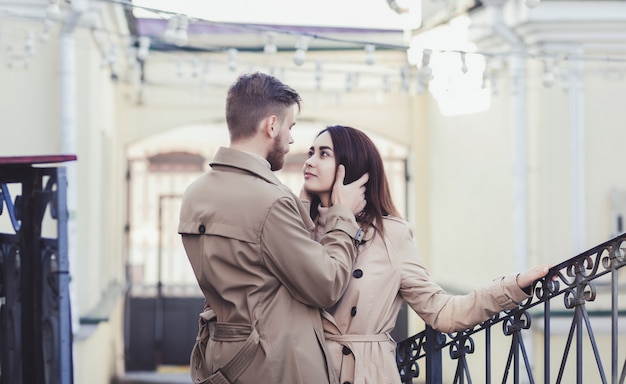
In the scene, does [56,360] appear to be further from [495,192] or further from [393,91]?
[393,91]

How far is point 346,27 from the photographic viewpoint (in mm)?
10742

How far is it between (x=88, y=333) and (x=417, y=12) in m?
5.21

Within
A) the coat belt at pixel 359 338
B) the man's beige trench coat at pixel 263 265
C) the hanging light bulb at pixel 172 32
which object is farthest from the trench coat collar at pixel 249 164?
the hanging light bulb at pixel 172 32

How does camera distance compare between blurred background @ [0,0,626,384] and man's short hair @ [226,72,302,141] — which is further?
blurred background @ [0,0,626,384]

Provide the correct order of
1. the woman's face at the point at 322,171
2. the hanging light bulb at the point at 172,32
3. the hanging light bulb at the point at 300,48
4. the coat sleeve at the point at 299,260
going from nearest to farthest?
Result: the coat sleeve at the point at 299,260
the woman's face at the point at 322,171
the hanging light bulb at the point at 172,32
the hanging light bulb at the point at 300,48

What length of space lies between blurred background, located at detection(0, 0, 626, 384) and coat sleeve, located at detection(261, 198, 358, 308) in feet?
9.98

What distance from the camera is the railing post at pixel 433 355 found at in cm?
329

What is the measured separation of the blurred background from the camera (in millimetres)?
7359

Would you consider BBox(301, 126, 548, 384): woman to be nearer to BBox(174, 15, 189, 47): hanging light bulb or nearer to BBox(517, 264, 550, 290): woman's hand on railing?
BBox(517, 264, 550, 290): woman's hand on railing

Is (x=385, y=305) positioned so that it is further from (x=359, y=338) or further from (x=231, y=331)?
(x=231, y=331)

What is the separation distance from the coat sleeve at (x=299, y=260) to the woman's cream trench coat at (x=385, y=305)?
0.29 metres

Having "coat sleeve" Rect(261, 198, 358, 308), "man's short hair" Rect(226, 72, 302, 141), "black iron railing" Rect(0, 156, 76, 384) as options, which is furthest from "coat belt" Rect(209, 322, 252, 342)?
"black iron railing" Rect(0, 156, 76, 384)

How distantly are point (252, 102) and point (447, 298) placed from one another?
823 mm

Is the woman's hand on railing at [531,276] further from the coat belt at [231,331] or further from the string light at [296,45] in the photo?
the string light at [296,45]
